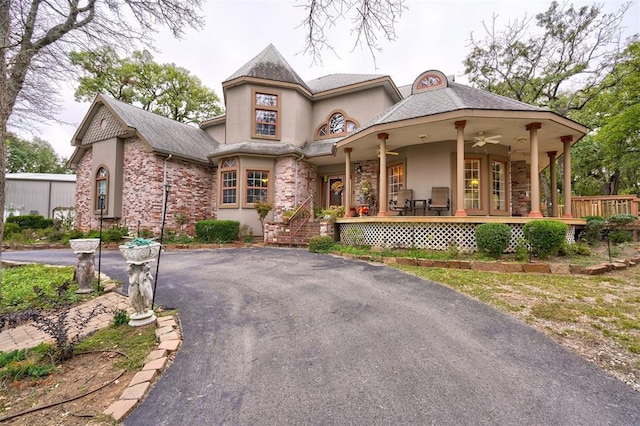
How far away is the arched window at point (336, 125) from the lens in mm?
12289

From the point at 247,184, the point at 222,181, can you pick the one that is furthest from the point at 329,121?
the point at 222,181

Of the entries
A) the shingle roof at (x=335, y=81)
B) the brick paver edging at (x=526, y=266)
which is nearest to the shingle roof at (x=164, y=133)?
the shingle roof at (x=335, y=81)

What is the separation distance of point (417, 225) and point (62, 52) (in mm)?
8929

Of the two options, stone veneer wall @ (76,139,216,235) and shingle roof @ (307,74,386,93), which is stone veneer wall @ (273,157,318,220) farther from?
shingle roof @ (307,74,386,93)

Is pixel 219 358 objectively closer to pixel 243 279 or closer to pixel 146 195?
pixel 243 279

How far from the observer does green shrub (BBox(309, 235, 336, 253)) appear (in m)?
8.40

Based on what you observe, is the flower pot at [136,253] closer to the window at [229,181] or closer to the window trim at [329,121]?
the window at [229,181]

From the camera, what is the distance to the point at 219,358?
8.06ft

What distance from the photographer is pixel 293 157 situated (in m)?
11.7

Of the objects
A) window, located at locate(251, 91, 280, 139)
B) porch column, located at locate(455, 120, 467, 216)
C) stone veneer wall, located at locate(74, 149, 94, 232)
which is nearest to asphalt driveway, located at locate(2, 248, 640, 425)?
porch column, located at locate(455, 120, 467, 216)

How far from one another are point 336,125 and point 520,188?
8772 millimetres

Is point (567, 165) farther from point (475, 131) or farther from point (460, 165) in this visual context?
point (460, 165)

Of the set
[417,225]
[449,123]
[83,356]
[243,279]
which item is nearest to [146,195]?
[243,279]

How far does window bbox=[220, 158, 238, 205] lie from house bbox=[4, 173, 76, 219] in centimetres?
1673
